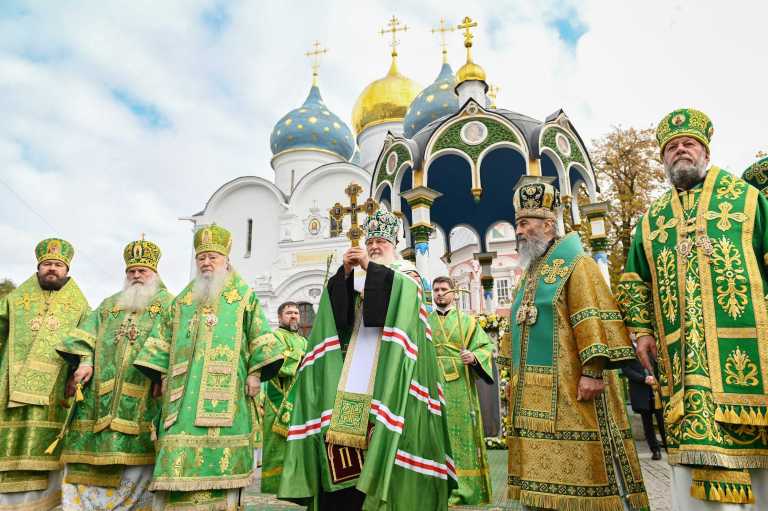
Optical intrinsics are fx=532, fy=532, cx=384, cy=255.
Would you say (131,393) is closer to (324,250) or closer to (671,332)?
(671,332)

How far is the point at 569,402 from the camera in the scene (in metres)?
2.98

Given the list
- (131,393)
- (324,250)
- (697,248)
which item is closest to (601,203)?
(697,248)

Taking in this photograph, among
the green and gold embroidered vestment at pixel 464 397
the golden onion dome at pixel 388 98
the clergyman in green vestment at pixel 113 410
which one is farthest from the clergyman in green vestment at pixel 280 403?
the golden onion dome at pixel 388 98

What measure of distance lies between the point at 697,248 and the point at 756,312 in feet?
1.35

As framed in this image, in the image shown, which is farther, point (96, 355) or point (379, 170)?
point (379, 170)

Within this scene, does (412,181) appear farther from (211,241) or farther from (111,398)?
(111,398)

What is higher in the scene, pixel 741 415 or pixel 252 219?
pixel 252 219

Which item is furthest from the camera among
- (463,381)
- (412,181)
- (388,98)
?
(388,98)

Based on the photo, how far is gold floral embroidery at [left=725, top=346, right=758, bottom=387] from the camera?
2.50 m

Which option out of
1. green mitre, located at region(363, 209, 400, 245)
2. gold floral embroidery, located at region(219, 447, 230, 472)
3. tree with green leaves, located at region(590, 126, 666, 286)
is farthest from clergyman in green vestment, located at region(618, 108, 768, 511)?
tree with green leaves, located at region(590, 126, 666, 286)

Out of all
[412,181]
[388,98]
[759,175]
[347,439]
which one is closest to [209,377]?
[347,439]

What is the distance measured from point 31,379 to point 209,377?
1952 mm

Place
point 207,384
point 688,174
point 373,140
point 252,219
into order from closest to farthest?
point 688,174 < point 207,384 < point 252,219 < point 373,140

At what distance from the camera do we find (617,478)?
9.51 ft
